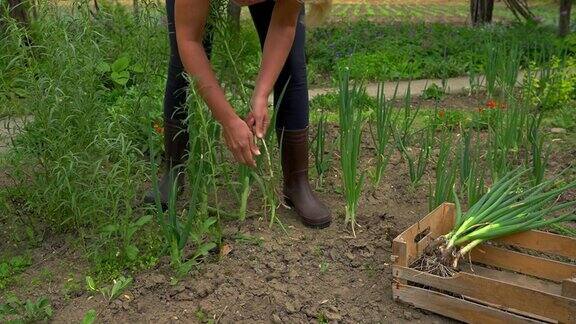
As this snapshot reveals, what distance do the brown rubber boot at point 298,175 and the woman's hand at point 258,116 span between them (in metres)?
0.24

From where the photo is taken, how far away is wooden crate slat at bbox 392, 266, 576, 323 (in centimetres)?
182

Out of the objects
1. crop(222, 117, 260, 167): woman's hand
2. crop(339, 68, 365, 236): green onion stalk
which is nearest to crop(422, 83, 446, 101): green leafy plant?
crop(339, 68, 365, 236): green onion stalk

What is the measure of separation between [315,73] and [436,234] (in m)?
3.98

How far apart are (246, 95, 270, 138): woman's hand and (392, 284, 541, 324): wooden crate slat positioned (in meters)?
0.67

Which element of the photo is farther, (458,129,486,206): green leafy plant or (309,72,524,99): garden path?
(309,72,524,99): garden path

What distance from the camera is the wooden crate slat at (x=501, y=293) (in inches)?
71.6

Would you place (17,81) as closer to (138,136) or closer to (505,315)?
(138,136)

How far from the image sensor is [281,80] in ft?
8.34

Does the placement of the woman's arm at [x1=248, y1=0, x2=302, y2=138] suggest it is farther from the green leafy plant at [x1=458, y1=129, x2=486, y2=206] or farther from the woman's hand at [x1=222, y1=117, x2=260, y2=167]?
the green leafy plant at [x1=458, y1=129, x2=486, y2=206]

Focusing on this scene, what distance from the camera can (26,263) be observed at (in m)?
2.28

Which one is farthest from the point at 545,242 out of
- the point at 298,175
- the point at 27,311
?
the point at 27,311

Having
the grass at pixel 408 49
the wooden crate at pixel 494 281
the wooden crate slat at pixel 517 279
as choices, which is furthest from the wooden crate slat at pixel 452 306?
the grass at pixel 408 49

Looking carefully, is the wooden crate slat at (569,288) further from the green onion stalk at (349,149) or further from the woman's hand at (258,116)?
the woman's hand at (258,116)

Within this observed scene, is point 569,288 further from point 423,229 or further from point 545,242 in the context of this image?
point 423,229
